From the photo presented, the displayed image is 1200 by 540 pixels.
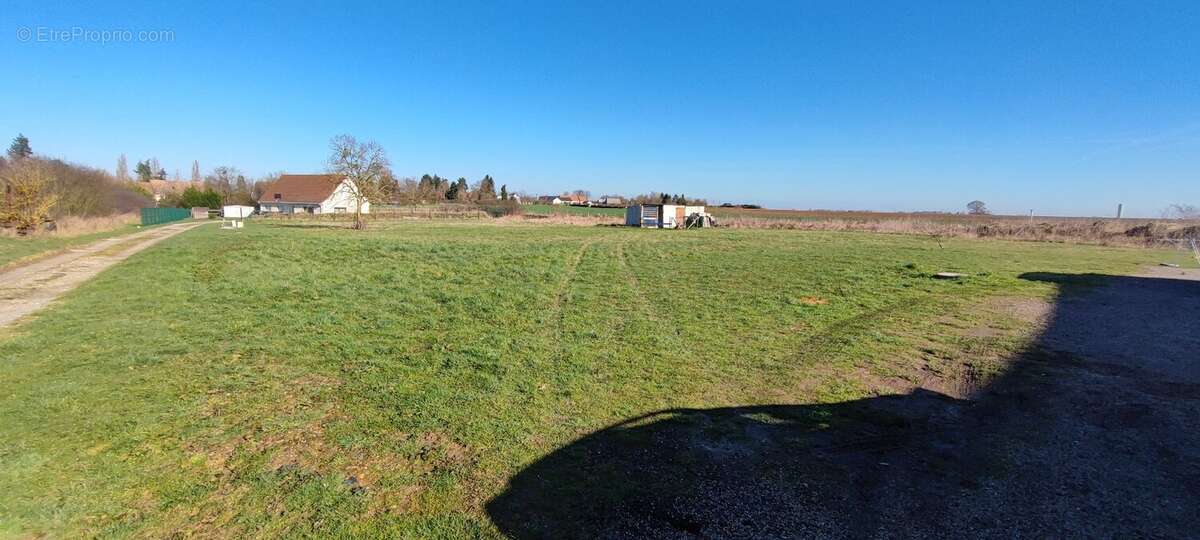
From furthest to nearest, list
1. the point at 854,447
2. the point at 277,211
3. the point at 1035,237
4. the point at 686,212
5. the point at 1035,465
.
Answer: the point at 277,211
the point at 686,212
the point at 1035,237
the point at 854,447
the point at 1035,465

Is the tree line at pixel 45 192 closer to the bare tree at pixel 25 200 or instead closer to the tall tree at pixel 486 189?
the bare tree at pixel 25 200

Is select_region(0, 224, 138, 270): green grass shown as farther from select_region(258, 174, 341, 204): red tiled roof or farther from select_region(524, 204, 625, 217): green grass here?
select_region(258, 174, 341, 204): red tiled roof

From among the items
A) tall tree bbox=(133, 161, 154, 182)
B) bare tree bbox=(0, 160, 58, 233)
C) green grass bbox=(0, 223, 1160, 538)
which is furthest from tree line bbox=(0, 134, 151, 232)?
tall tree bbox=(133, 161, 154, 182)

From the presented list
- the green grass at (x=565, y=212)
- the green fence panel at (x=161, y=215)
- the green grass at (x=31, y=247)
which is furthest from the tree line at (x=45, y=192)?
the green grass at (x=565, y=212)

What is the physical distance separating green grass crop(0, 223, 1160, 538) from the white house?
6071 centimetres

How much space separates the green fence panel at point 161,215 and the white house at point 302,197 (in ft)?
43.4

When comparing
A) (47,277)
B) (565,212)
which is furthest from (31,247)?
(565,212)

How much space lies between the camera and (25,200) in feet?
74.7

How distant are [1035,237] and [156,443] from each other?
41.4 meters

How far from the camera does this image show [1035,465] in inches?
137

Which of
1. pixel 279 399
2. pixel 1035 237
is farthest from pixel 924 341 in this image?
pixel 1035 237

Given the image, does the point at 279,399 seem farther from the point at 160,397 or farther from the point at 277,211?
the point at 277,211

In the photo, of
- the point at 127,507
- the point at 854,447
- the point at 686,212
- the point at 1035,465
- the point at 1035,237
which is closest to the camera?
the point at 127,507

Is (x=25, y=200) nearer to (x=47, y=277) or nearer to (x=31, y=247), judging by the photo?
(x=31, y=247)
